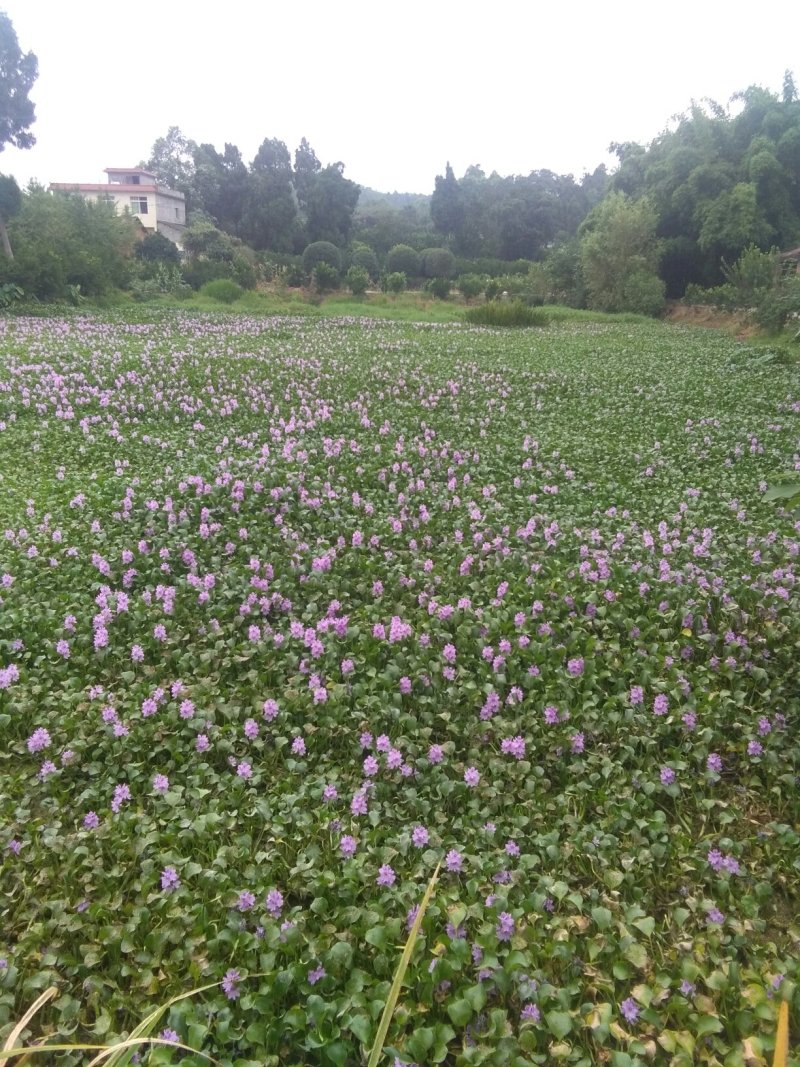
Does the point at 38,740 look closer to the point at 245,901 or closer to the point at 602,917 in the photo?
the point at 245,901

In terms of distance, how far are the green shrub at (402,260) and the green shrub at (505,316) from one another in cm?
1931

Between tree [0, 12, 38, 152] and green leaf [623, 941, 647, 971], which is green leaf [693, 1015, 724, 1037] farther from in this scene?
tree [0, 12, 38, 152]

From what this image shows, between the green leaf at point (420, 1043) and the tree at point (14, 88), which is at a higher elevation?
the tree at point (14, 88)

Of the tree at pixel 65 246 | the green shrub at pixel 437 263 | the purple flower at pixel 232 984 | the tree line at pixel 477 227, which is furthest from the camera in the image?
the green shrub at pixel 437 263

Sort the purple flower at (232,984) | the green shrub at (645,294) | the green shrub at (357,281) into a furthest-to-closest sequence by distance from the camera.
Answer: the green shrub at (357,281)
the green shrub at (645,294)
the purple flower at (232,984)

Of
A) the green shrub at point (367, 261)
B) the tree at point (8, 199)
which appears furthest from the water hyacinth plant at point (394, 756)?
the green shrub at point (367, 261)

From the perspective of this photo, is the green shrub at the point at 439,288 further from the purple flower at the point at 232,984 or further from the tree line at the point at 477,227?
the purple flower at the point at 232,984

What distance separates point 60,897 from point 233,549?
8.34 feet

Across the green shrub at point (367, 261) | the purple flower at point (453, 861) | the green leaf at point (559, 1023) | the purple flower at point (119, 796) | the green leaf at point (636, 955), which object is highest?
the green shrub at point (367, 261)

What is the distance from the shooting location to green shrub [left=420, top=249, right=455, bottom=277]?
40781 mm

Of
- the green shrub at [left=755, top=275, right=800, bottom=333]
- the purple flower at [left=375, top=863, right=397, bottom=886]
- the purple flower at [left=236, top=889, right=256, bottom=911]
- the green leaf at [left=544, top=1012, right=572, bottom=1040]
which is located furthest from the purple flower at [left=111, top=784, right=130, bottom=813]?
the green shrub at [left=755, top=275, right=800, bottom=333]

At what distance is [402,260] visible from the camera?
40.8 meters

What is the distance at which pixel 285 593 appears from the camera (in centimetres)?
419

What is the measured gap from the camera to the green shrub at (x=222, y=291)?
86.0 feet
